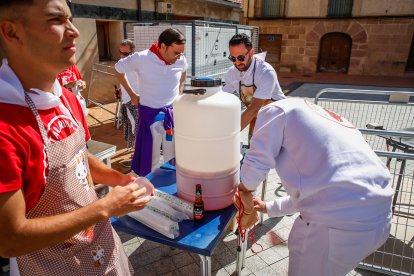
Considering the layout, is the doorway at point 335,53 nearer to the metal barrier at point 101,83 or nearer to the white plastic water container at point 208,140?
the metal barrier at point 101,83

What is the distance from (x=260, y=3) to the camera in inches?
752

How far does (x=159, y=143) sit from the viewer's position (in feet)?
12.4

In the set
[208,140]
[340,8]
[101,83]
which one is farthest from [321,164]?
[340,8]

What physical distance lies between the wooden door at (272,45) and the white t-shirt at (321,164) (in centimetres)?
1887

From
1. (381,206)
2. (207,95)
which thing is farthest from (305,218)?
(207,95)

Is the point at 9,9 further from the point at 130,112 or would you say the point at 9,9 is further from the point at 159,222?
the point at 130,112

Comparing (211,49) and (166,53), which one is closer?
(166,53)

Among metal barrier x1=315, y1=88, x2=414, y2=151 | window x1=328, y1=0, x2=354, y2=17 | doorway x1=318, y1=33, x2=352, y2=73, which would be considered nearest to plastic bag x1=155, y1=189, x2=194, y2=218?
metal barrier x1=315, y1=88, x2=414, y2=151

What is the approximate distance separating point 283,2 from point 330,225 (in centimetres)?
1943

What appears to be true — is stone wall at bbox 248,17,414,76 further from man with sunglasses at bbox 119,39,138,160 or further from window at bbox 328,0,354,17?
man with sunglasses at bbox 119,39,138,160

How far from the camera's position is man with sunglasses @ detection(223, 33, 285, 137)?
338cm

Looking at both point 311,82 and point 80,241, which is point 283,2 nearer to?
point 311,82

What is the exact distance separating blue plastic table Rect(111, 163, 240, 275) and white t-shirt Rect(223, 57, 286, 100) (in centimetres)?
188

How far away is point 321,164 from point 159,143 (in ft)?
8.48
